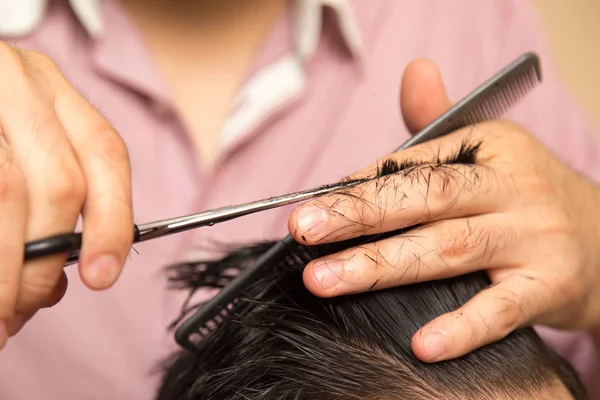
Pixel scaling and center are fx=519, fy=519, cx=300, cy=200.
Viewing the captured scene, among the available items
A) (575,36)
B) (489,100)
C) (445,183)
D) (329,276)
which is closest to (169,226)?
(329,276)

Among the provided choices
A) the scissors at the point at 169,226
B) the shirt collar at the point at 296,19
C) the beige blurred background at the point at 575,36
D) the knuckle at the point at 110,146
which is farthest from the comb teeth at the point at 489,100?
the beige blurred background at the point at 575,36

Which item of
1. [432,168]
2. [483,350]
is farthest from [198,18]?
[483,350]

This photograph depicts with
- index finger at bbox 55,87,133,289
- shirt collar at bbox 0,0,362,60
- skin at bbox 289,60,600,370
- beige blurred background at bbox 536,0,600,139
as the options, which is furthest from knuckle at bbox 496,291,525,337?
beige blurred background at bbox 536,0,600,139

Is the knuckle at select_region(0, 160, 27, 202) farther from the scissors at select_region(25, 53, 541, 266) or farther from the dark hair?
the dark hair

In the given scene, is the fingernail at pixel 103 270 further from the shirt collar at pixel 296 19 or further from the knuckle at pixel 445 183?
the shirt collar at pixel 296 19

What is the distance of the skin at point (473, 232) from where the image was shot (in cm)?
41

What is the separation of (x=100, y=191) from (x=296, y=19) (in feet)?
1.94

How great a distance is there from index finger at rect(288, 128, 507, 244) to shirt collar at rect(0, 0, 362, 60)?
1.35 feet

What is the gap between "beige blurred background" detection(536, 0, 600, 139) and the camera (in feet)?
4.38

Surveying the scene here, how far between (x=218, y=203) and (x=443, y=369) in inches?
18.7

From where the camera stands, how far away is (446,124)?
50cm

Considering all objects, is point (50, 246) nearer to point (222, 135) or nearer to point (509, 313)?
point (509, 313)

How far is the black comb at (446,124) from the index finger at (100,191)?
11cm

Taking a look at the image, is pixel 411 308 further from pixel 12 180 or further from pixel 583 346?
pixel 583 346
